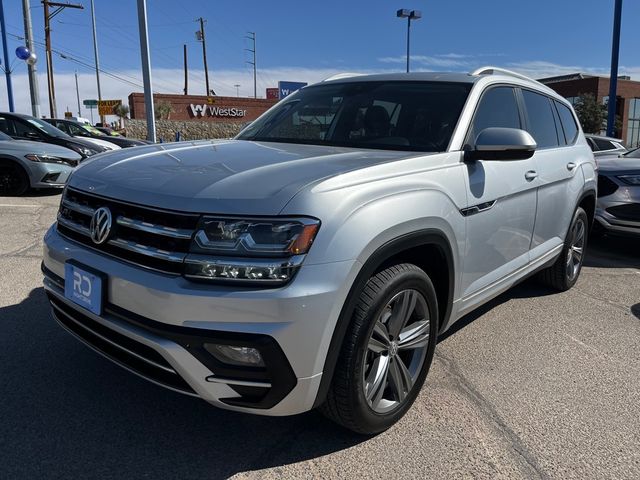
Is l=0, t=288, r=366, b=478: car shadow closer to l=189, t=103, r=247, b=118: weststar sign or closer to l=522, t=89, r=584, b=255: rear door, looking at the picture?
l=522, t=89, r=584, b=255: rear door

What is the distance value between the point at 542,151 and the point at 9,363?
388cm

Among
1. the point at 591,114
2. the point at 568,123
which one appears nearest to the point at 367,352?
the point at 568,123

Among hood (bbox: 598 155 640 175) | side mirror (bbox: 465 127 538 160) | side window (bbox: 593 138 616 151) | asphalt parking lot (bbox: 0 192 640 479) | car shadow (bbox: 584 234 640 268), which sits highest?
side mirror (bbox: 465 127 538 160)

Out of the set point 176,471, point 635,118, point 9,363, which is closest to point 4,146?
point 9,363

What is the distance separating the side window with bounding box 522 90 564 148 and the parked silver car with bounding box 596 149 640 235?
2.32 m

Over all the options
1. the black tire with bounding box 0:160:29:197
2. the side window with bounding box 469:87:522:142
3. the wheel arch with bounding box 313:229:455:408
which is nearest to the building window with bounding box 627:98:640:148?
the black tire with bounding box 0:160:29:197

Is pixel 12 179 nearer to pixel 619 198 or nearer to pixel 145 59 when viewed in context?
pixel 145 59

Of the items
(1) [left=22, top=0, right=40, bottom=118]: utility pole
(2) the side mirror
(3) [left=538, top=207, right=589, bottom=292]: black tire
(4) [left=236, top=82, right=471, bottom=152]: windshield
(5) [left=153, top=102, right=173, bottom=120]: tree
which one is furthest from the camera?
(5) [left=153, top=102, right=173, bottom=120]: tree

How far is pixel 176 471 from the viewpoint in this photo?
236 centimetres

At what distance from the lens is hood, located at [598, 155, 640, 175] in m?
6.33

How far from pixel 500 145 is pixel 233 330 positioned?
1.78 m

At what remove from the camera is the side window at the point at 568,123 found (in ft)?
15.8

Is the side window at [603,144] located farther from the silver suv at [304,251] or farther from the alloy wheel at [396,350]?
the alloy wheel at [396,350]

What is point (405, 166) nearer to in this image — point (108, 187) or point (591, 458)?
point (108, 187)
